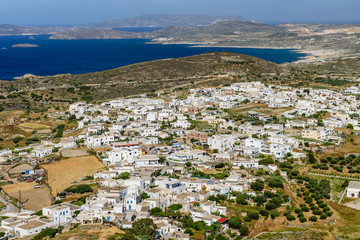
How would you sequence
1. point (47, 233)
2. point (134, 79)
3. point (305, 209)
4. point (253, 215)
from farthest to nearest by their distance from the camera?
point (134, 79) → point (305, 209) → point (253, 215) → point (47, 233)

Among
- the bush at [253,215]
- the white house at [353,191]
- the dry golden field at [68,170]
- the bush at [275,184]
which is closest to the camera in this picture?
the bush at [253,215]

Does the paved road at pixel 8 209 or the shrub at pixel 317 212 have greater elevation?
the shrub at pixel 317 212

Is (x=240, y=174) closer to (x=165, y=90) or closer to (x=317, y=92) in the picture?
(x=317, y=92)

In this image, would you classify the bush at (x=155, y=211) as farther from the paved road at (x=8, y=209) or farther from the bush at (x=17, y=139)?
the bush at (x=17, y=139)

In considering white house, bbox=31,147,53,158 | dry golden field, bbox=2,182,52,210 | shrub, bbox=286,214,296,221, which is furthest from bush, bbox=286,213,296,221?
white house, bbox=31,147,53,158

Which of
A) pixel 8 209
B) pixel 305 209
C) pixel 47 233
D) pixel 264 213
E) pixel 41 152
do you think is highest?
pixel 264 213

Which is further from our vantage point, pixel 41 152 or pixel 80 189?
pixel 41 152

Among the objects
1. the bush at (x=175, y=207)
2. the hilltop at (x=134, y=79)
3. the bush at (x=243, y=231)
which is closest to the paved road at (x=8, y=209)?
the bush at (x=175, y=207)

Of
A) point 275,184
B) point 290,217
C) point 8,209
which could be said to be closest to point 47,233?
point 8,209

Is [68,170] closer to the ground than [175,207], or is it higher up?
closer to the ground

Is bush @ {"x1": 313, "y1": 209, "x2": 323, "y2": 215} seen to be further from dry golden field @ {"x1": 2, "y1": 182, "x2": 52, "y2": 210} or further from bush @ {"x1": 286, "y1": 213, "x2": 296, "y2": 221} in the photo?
dry golden field @ {"x1": 2, "y1": 182, "x2": 52, "y2": 210}

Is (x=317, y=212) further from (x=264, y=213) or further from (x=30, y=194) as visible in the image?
(x=30, y=194)
